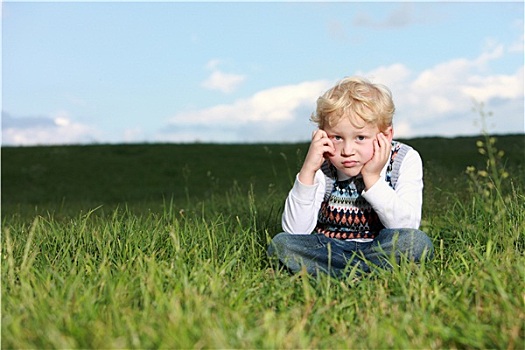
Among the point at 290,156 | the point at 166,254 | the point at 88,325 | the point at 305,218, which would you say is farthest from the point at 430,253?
the point at 290,156

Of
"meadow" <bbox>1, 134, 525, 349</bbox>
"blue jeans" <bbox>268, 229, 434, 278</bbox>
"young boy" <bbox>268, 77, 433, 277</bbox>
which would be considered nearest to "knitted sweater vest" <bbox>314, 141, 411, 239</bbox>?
"young boy" <bbox>268, 77, 433, 277</bbox>

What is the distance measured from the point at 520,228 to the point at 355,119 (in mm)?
1345

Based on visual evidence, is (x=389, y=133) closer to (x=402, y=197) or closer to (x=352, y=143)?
(x=352, y=143)

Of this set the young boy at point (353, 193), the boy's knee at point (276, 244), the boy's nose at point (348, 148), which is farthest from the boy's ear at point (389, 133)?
the boy's knee at point (276, 244)

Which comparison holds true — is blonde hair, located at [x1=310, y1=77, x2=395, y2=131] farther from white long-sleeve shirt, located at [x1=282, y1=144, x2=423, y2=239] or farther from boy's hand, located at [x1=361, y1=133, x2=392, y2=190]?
white long-sleeve shirt, located at [x1=282, y1=144, x2=423, y2=239]

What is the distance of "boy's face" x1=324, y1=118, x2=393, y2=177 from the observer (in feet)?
14.1

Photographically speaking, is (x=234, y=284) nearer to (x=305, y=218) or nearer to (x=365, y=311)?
(x=365, y=311)

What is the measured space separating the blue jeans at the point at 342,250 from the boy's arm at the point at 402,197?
97 mm

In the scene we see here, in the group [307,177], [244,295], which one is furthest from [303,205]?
[244,295]

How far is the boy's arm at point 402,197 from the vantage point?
4270mm

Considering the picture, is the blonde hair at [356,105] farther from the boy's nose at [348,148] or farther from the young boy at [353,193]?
the boy's nose at [348,148]

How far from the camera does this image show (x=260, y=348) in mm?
2777

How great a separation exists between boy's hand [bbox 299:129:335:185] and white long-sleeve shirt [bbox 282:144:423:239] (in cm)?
5

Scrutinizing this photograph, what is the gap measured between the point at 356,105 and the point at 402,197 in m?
0.68
